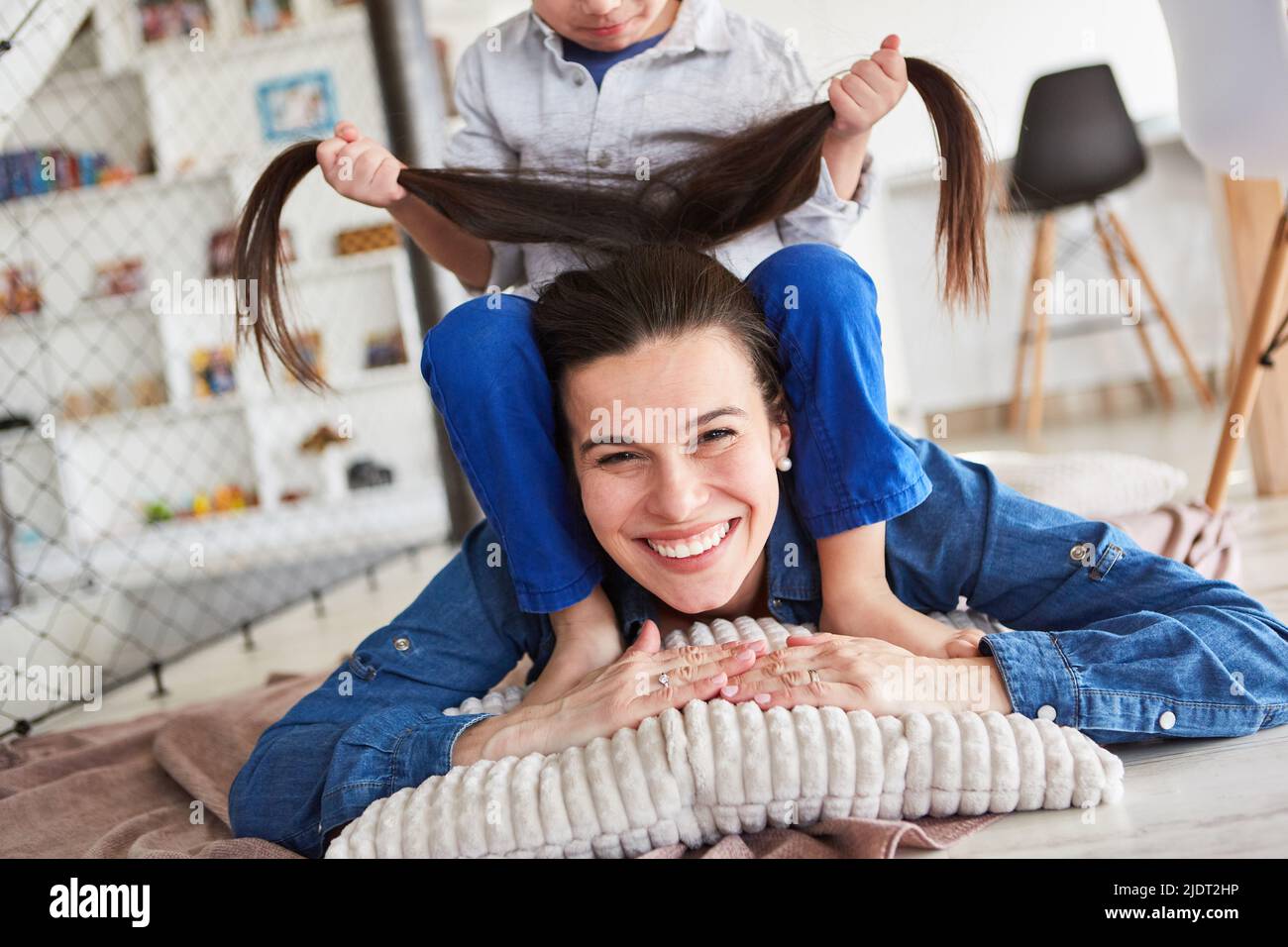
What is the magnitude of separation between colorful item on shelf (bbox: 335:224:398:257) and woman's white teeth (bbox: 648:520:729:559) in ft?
10.5

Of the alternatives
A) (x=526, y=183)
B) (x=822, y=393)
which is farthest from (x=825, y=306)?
(x=526, y=183)

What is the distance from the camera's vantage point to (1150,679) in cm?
85

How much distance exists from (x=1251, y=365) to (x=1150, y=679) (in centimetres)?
88

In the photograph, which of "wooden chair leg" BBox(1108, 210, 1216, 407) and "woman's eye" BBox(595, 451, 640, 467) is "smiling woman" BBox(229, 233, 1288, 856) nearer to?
"woman's eye" BBox(595, 451, 640, 467)

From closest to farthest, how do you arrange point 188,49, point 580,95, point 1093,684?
point 1093,684 → point 580,95 → point 188,49

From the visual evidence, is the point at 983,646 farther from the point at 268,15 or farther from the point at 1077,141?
the point at 268,15

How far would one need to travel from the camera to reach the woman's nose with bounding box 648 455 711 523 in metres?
0.90

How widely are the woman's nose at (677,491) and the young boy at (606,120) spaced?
0.43ft

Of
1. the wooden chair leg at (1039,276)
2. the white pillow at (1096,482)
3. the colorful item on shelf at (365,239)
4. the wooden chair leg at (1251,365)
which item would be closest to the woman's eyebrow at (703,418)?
the white pillow at (1096,482)

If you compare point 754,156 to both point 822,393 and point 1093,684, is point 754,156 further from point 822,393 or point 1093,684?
point 1093,684

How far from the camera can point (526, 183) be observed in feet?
3.66

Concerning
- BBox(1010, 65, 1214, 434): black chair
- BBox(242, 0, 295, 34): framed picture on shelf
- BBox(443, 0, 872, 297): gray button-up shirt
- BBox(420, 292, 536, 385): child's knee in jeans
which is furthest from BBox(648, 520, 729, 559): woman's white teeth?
BBox(242, 0, 295, 34): framed picture on shelf

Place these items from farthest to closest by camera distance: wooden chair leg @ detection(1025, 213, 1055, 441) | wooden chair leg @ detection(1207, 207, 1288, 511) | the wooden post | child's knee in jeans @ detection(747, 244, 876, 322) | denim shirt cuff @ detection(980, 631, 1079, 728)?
wooden chair leg @ detection(1025, 213, 1055, 441), the wooden post, wooden chair leg @ detection(1207, 207, 1288, 511), child's knee in jeans @ detection(747, 244, 876, 322), denim shirt cuff @ detection(980, 631, 1079, 728)
